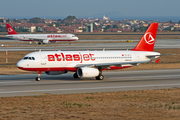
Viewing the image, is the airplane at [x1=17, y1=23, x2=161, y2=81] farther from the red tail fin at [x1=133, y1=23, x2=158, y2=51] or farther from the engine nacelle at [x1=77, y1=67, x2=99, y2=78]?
the red tail fin at [x1=133, y1=23, x2=158, y2=51]

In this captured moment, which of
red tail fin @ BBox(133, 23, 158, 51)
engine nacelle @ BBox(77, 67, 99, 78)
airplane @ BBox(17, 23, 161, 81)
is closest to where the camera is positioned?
engine nacelle @ BBox(77, 67, 99, 78)

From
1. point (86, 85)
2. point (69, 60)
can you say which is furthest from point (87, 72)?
point (69, 60)

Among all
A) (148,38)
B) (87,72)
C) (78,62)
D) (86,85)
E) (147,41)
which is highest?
(148,38)

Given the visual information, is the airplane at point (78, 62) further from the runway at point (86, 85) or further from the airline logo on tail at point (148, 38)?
the airline logo on tail at point (148, 38)

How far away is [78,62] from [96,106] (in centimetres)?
1645

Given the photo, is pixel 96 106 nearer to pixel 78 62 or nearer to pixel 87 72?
pixel 87 72

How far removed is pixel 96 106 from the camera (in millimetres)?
22016

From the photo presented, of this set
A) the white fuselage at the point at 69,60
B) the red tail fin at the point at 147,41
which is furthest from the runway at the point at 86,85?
the red tail fin at the point at 147,41

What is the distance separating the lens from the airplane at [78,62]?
36156mm

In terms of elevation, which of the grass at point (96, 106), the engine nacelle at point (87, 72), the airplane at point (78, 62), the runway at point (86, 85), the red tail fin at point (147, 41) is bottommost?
the grass at point (96, 106)

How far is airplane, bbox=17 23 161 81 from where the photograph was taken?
1423 inches

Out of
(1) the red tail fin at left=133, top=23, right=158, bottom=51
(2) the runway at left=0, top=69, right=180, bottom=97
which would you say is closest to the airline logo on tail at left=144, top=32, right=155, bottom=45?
(1) the red tail fin at left=133, top=23, right=158, bottom=51

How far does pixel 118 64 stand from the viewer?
37.7m

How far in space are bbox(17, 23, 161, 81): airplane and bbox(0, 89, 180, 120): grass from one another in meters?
9.57
